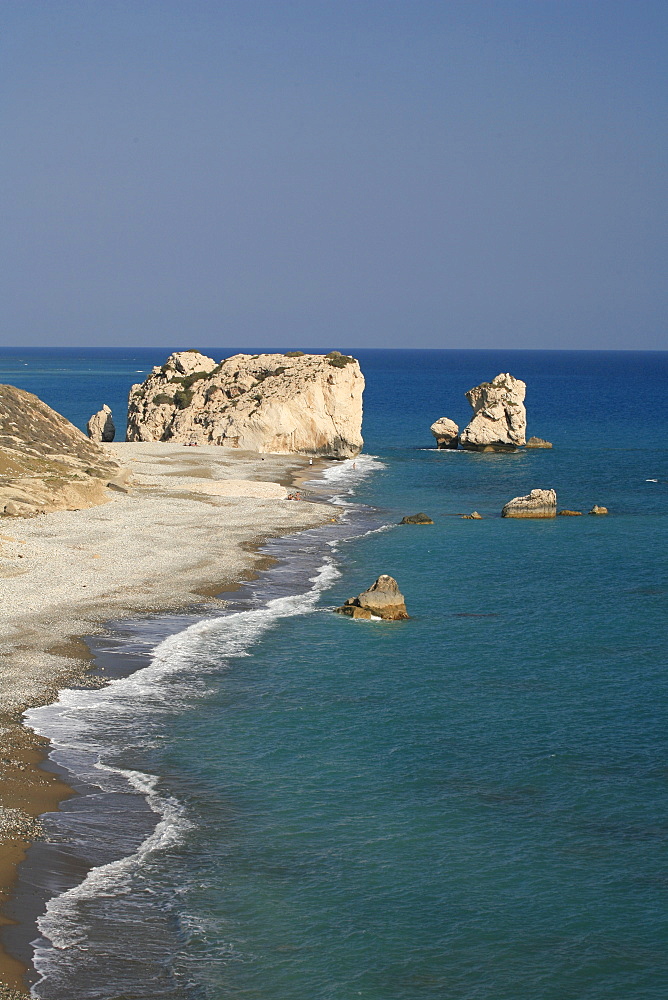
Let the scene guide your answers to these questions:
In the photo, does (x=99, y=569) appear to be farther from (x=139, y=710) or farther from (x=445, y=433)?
(x=445, y=433)

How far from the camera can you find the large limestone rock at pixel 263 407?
91.6 meters

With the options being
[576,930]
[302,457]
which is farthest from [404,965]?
[302,457]

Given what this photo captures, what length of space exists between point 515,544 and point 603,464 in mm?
38743

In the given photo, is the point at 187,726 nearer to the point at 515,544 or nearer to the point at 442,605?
the point at 442,605

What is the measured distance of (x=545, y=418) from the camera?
14312 cm

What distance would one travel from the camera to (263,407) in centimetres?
9144

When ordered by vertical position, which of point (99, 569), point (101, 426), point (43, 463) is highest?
point (101, 426)

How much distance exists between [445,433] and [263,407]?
19953 millimetres

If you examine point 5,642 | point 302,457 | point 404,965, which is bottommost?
point 404,965

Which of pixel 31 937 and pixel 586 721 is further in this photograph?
pixel 586 721

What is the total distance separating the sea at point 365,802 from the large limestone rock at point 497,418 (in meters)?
54.9

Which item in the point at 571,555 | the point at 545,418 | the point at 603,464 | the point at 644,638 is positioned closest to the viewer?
the point at 644,638

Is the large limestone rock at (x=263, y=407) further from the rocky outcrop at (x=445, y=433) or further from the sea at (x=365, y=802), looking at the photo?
the sea at (x=365, y=802)

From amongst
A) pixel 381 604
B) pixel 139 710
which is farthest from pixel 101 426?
pixel 139 710
